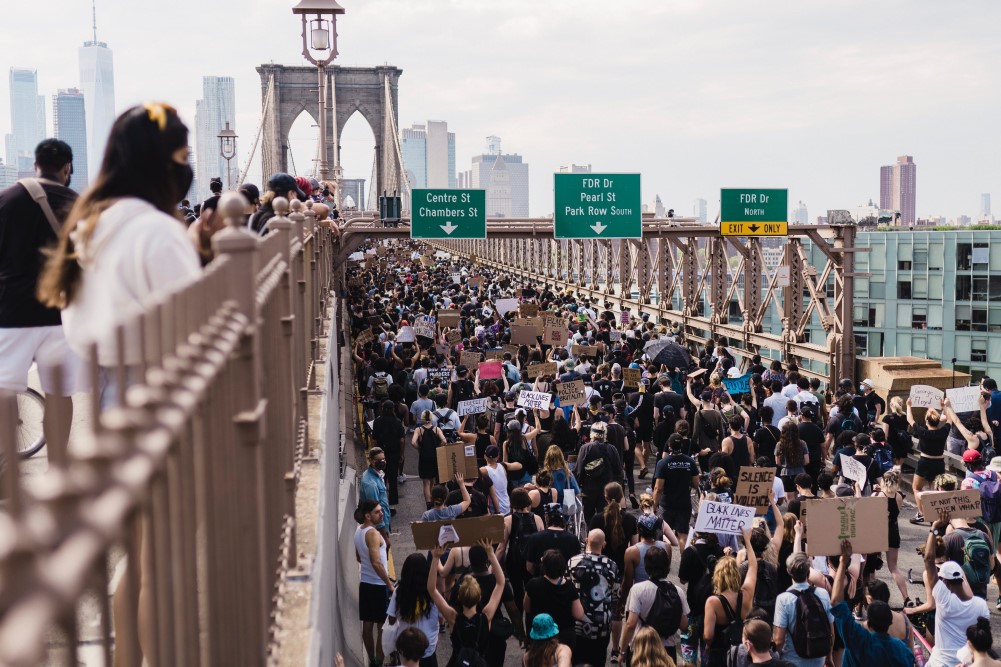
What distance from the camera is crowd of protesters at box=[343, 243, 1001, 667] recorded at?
6.95 m

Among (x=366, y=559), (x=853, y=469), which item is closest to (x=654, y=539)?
(x=366, y=559)

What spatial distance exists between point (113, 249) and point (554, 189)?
22594mm

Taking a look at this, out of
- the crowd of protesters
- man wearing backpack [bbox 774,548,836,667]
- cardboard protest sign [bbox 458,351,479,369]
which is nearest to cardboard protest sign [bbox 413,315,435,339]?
cardboard protest sign [bbox 458,351,479,369]

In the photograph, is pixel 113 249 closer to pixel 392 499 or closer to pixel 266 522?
pixel 266 522

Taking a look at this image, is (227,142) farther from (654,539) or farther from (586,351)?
(654,539)

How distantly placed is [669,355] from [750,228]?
26.9 feet

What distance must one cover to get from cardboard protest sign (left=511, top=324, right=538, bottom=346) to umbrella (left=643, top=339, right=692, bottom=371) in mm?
2840

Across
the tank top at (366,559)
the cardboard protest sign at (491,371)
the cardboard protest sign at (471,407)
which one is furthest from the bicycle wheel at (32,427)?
the cardboard protest sign at (491,371)

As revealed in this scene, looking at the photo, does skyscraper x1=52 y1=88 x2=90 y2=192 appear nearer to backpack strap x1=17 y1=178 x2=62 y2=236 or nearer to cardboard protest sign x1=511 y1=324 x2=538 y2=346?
cardboard protest sign x1=511 y1=324 x2=538 y2=346

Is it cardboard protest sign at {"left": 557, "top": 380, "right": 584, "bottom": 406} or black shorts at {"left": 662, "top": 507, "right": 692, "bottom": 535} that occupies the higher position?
cardboard protest sign at {"left": 557, "top": 380, "right": 584, "bottom": 406}

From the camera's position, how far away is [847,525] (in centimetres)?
818

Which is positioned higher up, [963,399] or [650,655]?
[963,399]

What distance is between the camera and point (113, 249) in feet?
8.50

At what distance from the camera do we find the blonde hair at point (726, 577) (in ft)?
23.0
